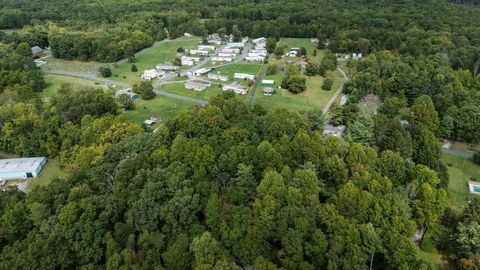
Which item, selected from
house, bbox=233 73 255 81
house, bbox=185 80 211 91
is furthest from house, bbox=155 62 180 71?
house, bbox=233 73 255 81

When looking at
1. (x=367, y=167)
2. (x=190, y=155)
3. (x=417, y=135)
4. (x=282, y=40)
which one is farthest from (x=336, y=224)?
(x=282, y=40)

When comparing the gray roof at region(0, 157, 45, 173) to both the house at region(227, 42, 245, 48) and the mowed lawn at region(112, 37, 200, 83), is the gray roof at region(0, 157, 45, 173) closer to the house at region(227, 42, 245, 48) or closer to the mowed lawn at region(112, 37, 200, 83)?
the mowed lawn at region(112, 37, 200, 83)

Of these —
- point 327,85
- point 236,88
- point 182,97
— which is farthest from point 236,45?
point 327,85

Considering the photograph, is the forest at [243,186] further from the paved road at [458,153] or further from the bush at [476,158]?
the bush at [476,158]

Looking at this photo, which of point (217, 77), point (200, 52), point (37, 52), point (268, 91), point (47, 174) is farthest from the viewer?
point (37, 52)

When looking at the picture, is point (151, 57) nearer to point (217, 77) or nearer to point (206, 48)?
point (206, 48)

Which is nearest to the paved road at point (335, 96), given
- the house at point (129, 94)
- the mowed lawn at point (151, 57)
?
the house at point (129, 94)
